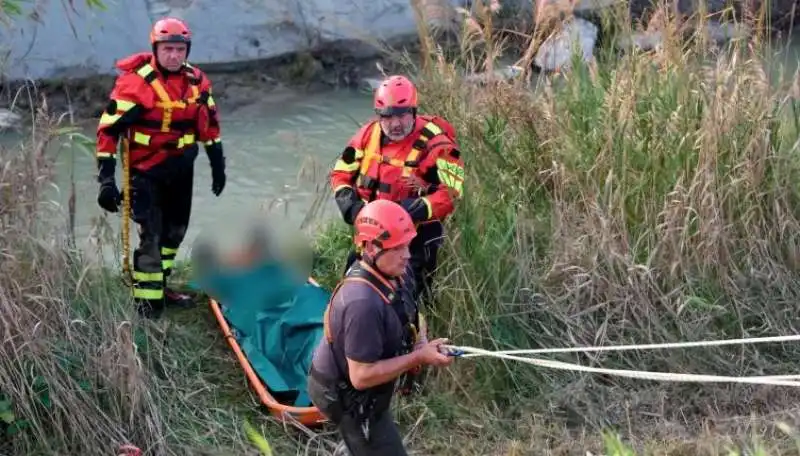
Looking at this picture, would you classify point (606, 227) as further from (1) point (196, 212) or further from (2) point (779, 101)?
(1) point (196, 212)

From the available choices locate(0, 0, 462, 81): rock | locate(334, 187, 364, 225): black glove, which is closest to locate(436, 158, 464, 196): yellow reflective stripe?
locate(334, 187, 364, 225): black glove

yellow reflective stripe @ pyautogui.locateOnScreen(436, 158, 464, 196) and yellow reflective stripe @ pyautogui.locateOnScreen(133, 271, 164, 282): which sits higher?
yellow reflective stripe @ pyautogui.locateOnScreen(436, 158, 464, 196)

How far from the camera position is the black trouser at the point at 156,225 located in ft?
18.0

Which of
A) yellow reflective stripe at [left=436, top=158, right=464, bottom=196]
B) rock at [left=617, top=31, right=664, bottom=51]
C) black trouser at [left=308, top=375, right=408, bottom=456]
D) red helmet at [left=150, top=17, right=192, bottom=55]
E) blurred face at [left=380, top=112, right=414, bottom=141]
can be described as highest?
rock at [left=617, top=31, right=664, bottom=51]

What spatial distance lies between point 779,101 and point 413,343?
9.63 ft

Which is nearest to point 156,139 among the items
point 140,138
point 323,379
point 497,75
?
point 140,138

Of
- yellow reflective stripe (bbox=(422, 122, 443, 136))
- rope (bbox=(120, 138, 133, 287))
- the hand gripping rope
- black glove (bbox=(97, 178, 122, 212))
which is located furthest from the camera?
rope (bbox=(120, 138, 133, 287))

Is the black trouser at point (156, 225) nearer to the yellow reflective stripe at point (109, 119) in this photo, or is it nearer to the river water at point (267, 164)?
the river water at point (267, 164)

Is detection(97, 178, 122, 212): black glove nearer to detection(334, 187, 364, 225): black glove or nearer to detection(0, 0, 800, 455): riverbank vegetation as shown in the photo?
detection(0, 0, 800, 455): riverbank vegetation

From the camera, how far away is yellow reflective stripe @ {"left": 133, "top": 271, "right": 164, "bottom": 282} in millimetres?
5477

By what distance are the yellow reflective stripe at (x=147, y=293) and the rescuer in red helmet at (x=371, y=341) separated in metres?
2.10

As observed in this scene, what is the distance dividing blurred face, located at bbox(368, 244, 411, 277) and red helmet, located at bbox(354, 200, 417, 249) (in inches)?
0.8

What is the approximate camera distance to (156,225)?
5742 mm

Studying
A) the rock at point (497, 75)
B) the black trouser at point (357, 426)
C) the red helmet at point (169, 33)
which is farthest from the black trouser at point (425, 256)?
the red helmet at point (169, 33)
